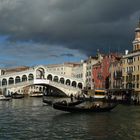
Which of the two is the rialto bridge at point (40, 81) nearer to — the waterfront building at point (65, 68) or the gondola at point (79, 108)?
the waterfront building at point (65, 68)

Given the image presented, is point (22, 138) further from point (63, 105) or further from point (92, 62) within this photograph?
point (92, 62)

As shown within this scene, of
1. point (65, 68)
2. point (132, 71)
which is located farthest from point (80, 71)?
point (132, 71)

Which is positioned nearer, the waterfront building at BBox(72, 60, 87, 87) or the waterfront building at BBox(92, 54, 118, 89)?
the waterfront building at BBox(92, 54, 118, 89)

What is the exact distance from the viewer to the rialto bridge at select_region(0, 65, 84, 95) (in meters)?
52.2

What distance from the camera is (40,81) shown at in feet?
173

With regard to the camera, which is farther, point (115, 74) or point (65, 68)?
point (65, 68)

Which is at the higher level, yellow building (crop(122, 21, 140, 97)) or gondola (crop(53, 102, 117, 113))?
yellow building (crop(122, 21, 140, 97))

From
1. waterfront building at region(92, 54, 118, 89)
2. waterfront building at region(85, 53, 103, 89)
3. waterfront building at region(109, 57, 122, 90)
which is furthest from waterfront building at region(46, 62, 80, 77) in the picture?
waterfront building at region(109, 57, 122, 90)

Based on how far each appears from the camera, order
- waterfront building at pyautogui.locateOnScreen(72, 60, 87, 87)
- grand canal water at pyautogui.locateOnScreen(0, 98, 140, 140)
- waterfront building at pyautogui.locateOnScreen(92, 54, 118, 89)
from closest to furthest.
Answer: grand canal water at pyautogui.locateOnScreen(0, 98, 140, 140) < waterfront building at pyautogui.locateOnScreen(92, 54, 118, 89) < waterfront building at pyautogui.locateOnScreen(72, 60, 87, 87)

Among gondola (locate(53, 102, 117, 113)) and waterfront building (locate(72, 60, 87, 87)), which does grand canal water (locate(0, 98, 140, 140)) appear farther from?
waterfront building (locate(72, 60, 87, 87))

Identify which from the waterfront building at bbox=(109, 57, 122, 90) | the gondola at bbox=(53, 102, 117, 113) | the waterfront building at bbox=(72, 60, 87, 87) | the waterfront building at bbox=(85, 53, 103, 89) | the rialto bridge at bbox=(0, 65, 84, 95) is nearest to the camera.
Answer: the gondola at bbox=(53, 102, 117, 113)

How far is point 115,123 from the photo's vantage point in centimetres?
1950

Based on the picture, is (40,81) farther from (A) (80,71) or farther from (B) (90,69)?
(A) (80,71)

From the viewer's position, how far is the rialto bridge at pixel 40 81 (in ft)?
171
